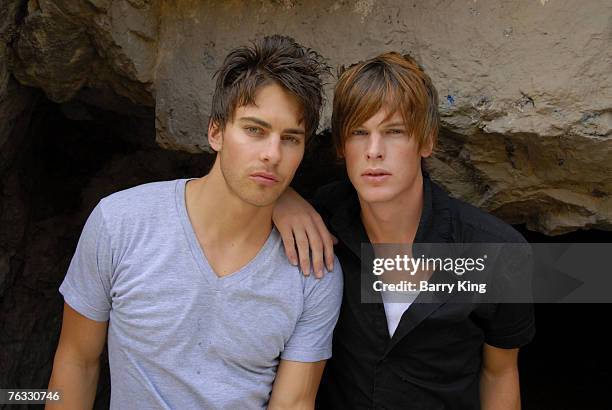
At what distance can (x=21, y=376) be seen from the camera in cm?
254

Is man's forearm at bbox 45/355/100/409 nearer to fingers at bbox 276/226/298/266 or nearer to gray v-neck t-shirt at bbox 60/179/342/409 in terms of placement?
gray v-neck t-shirt at bbox 60/179/342/409

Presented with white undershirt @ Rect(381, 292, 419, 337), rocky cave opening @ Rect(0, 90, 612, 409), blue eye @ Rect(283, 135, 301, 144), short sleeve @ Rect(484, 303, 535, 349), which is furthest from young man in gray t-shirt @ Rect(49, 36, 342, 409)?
rocky cave opening @ Rect(0, 90, 612, 409)

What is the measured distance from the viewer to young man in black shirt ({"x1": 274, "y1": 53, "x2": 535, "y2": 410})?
1556 millimetres

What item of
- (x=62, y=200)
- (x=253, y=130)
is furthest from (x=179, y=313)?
(x=62, y=200)

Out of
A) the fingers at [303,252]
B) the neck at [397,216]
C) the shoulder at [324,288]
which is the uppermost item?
the neck at [397,216]

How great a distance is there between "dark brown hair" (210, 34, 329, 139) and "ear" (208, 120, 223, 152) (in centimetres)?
1

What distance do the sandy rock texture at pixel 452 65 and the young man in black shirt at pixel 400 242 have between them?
189mm

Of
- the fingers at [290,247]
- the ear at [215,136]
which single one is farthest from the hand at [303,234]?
the ear at [215,136]

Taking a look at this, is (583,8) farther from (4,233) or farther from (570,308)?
(570,308)

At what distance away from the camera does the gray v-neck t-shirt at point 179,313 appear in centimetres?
152

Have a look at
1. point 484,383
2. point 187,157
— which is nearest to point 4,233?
point 187,157

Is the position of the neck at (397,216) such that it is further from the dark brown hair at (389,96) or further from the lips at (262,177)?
the lips at (262,177)

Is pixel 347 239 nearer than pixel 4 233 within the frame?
Yes

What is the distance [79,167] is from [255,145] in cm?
161
